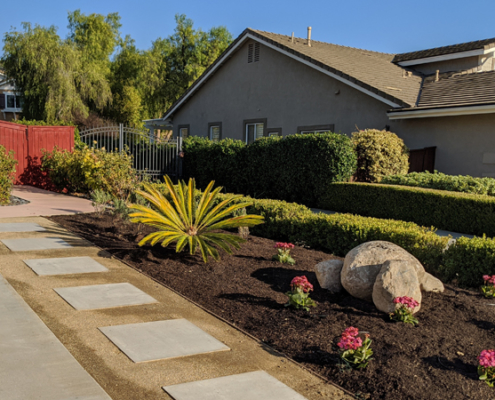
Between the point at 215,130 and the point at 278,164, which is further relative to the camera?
the point at 215,130

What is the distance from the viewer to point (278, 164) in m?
14.8

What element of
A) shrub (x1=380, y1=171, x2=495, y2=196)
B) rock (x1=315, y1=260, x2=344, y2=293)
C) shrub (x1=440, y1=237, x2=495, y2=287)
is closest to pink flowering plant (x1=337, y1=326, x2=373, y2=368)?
rock (x1=315, y1=260, x2=344, y2=293)

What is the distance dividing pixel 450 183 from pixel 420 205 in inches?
57.7

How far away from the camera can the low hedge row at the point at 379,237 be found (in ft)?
20.3

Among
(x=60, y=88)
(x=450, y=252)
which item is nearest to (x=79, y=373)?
(x=450, y=252)

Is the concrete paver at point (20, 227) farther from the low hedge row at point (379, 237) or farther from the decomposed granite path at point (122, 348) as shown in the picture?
the low hedge row at point (379, 237)

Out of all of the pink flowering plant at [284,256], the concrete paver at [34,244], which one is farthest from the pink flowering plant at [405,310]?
the concrete paver at [34,244]

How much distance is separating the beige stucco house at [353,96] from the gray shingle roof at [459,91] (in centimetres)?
4

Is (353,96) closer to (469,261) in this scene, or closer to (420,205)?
(420,205)

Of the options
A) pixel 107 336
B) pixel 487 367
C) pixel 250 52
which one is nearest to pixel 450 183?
pixel 487 367

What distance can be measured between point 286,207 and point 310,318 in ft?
14.8

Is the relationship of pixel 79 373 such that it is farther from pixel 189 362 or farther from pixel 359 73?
pixel 359 73

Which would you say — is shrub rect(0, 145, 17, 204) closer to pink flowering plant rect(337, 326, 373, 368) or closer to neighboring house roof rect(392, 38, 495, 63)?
pink flowering plant rect(337, 326, 373, 368)

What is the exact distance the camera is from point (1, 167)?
12.0 m
